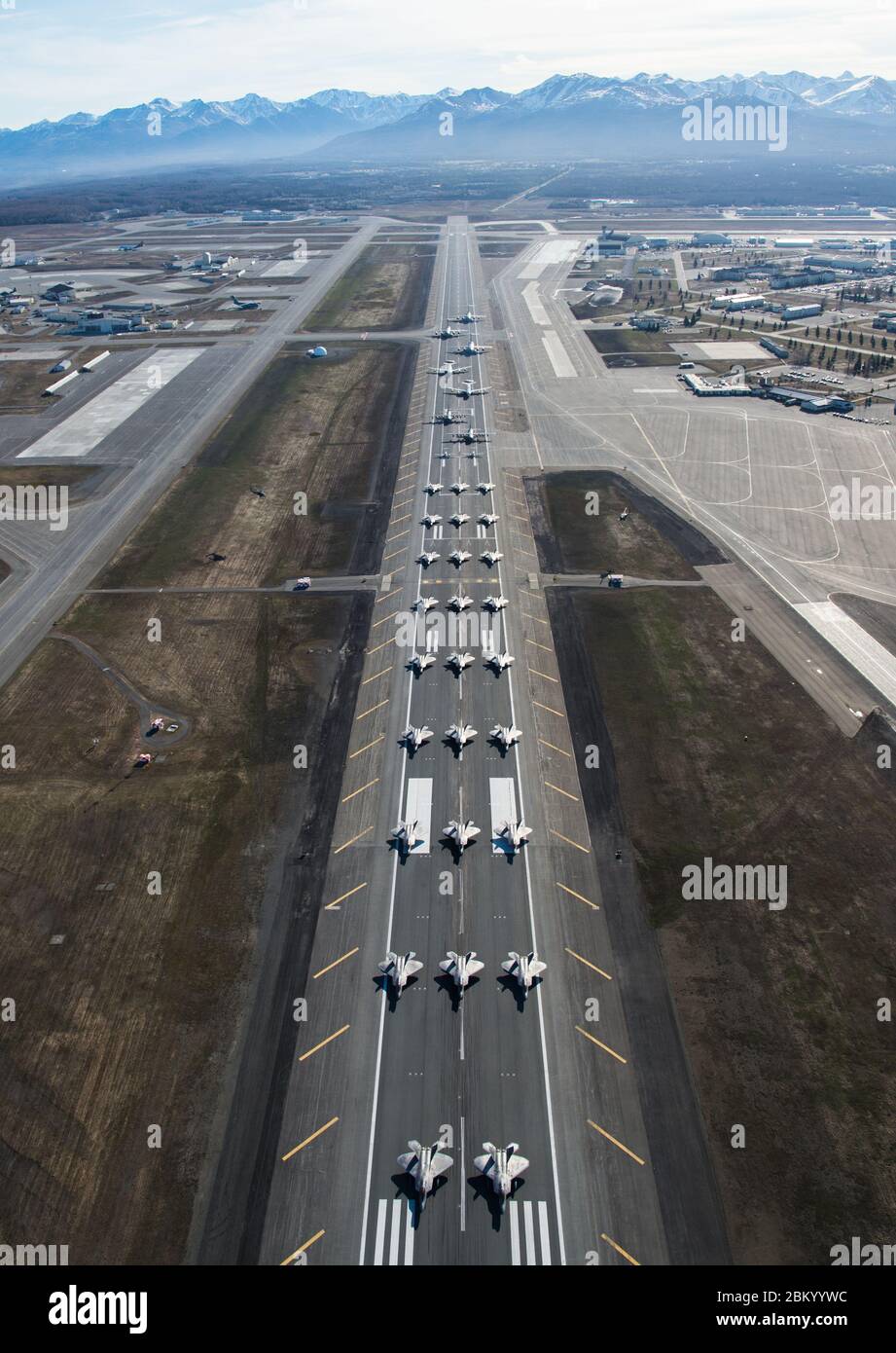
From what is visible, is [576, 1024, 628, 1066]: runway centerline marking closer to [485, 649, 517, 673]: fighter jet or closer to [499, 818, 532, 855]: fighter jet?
[499, 818, 532, 855]: fighter jet

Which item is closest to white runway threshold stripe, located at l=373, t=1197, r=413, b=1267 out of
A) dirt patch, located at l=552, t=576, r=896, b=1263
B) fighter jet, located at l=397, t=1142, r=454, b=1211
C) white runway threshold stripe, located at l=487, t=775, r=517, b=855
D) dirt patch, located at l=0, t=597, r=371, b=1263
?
fighter jet, located at l=397, t=1142, r=454, b=1211

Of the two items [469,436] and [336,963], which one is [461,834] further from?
[469,436]

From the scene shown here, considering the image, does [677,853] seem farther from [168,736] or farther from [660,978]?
[168,736]

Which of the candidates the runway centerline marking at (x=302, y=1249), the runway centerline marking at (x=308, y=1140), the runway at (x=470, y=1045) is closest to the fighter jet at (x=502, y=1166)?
the runway at (x=470, y=1045)

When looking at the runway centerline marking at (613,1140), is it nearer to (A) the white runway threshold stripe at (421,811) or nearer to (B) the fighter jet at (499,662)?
(A) the white runway threshold stripe at (421,811)
